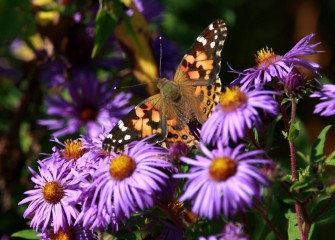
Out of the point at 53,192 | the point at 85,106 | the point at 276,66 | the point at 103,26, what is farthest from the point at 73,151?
the point at 85,106

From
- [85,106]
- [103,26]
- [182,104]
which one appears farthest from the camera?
[85,106]

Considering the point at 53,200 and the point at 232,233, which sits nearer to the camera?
the point at 232,233

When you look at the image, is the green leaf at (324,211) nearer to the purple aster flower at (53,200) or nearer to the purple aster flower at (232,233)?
the purple aster flower at (232,233)

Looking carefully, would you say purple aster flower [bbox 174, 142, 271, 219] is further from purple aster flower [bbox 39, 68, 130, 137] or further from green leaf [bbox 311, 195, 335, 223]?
purple aster flower [bbox 39, 68, 130, 137]

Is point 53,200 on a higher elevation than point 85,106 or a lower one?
lower

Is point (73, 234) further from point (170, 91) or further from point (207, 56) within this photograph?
point (207, 56)

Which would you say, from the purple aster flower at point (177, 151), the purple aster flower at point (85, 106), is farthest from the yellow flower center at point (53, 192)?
the purple aster flower at point (85, 106)

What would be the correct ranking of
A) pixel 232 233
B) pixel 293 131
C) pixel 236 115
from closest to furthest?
pixel 232 233 → pixel 236 115 → pixel 293 131
